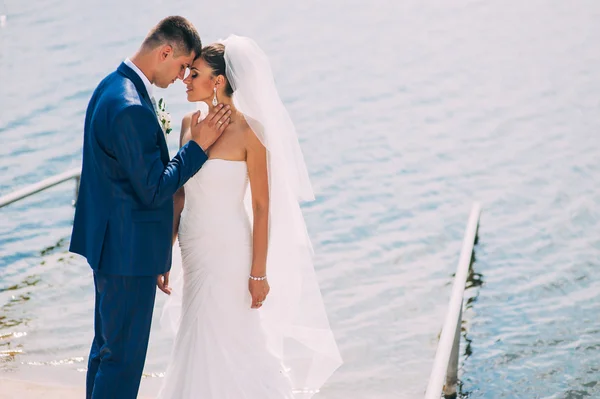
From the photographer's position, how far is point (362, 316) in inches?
272

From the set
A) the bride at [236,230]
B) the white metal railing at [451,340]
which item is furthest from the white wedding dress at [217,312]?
the white metal railing at [451,340]

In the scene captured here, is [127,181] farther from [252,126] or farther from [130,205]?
[252,126]

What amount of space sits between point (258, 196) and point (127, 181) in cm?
60

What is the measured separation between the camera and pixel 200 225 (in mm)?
4172

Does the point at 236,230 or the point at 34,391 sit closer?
the point at 236,230

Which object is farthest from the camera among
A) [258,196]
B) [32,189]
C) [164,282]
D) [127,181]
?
[32,189]

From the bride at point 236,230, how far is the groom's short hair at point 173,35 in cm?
16

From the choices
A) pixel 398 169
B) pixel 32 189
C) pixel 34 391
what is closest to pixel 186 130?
pixel 34 391

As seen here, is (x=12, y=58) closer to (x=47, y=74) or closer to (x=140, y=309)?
(x=47, y=74)

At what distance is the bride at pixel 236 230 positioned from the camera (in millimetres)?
4074

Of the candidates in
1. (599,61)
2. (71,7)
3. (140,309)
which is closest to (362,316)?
(140,309)

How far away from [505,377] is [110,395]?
324 cm

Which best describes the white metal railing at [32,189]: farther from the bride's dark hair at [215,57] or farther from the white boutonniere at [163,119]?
the bride's dark hair at [215,57]

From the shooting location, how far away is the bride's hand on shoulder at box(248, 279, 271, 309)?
4195 millimetres
